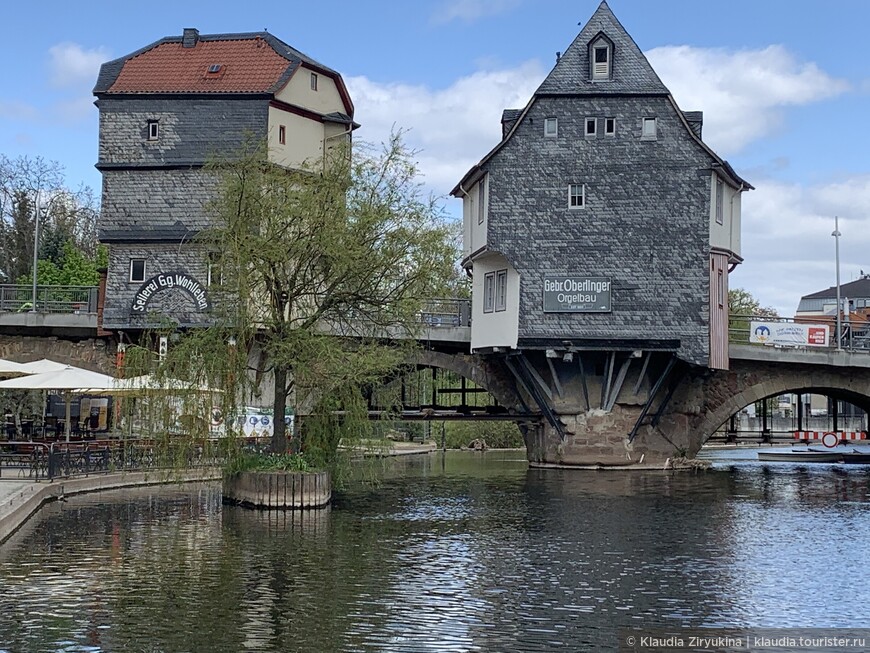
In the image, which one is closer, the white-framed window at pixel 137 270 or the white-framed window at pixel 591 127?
the white-framed window at pixel 137 270

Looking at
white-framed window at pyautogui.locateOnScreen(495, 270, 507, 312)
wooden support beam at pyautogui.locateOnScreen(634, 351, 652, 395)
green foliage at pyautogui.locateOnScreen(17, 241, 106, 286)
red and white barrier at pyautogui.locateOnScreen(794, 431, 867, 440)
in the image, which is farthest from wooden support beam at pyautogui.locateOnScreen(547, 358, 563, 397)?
green foliage at pyautogui.locateOnScreen(17, 241, 106, 286)

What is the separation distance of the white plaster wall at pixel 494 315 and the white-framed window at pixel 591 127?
17.5 feet

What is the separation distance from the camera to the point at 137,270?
4291 cm

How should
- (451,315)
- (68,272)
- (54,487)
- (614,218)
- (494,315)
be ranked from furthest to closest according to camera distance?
(68,272) < (451,315) < (494,315) < (614,218) < (54,487)

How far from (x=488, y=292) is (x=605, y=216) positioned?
16.9ft

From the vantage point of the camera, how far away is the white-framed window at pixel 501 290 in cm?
4506

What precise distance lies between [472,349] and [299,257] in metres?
18.2

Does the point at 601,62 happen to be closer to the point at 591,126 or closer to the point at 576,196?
the point at 591,126

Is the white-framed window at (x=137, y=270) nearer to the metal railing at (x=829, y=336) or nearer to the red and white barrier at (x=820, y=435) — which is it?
the metal railing at (x=829, y=336)

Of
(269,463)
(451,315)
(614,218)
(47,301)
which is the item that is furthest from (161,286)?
(614,218)

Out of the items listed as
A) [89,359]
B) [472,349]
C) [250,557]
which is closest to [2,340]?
[89,359]

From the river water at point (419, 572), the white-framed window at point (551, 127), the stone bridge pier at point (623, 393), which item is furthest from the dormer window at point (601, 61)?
the river water at point (419, 572)

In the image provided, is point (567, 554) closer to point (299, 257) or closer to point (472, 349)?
point (299, 257)

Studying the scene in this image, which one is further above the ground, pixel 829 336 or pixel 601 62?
pixel 601 62
